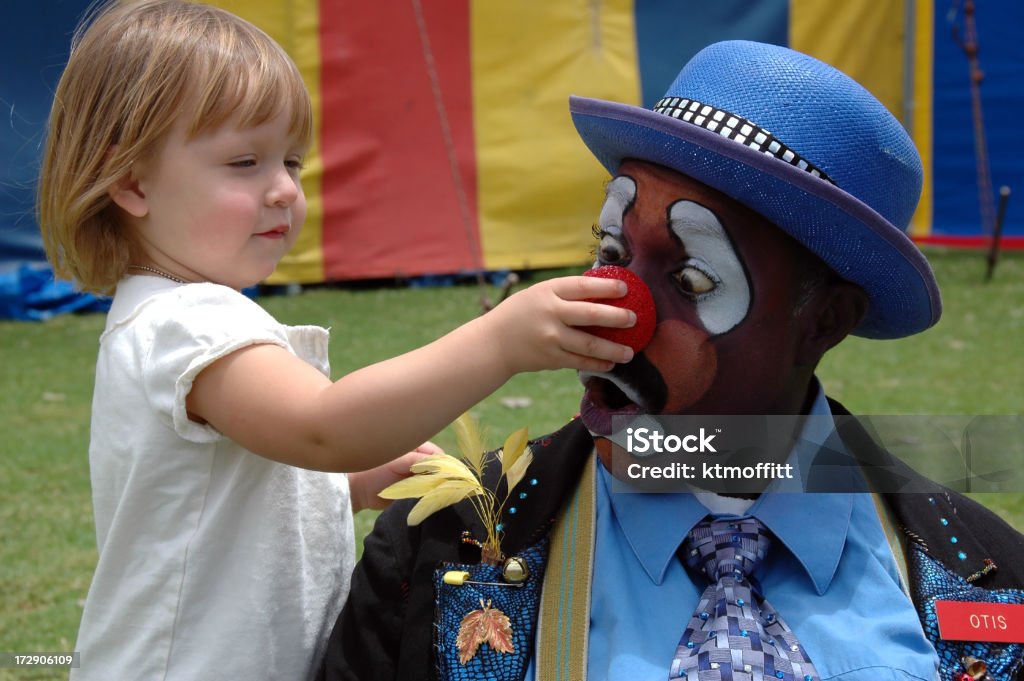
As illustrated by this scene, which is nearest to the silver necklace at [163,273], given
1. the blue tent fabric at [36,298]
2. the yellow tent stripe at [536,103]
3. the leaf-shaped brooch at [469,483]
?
the leaf-shaped brooch at [469,483]

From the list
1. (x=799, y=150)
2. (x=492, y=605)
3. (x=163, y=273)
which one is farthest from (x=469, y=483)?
(x=799, y=150)

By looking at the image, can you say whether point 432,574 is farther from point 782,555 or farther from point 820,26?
point 820,26

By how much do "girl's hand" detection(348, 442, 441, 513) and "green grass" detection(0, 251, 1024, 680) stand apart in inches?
14.9

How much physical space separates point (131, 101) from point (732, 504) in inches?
43.2

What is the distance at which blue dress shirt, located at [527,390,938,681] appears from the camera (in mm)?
1699

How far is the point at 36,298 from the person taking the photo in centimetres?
755

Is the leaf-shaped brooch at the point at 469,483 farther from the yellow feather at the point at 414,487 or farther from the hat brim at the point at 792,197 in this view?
the hat brim at the point at 792,197

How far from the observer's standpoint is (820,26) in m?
8.78

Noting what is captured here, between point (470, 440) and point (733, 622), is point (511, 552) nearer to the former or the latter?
point (470, 440)

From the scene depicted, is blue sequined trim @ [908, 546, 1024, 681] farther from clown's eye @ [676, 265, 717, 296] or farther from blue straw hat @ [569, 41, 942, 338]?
clown's eye @ [676, 265, 717, 296]

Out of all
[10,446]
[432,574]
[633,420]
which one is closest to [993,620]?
[633,420]

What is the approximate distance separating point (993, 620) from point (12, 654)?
2.40 meters

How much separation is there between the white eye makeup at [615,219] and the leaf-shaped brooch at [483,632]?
55cm

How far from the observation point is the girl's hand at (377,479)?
2209 millimetres
